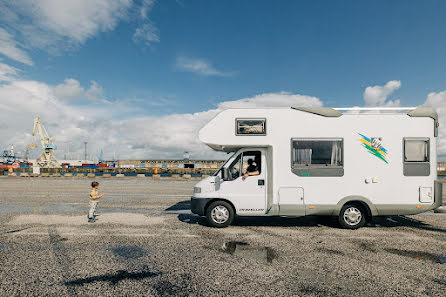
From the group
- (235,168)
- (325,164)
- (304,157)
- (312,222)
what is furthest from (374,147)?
(235,168)

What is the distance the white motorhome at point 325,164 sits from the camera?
22.9ft

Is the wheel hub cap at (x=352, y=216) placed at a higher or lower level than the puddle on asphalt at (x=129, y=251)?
higher

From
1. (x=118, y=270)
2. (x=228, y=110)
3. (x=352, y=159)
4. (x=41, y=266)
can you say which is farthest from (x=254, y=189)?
(x=41, y=266)

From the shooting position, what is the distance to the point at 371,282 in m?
3.98

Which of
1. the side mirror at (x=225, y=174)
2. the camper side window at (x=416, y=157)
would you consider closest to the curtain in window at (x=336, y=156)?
the camper side window at (x=416, y=157)

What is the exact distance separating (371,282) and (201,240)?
11.3 ft

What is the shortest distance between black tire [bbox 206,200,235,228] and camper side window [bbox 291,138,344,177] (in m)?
2.06

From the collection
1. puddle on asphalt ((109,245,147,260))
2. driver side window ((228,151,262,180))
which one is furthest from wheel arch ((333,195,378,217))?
puddle on asphalt ((109,245,147,260))

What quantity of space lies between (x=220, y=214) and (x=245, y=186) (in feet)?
3.44

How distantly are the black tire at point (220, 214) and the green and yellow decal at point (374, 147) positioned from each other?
13.2ft

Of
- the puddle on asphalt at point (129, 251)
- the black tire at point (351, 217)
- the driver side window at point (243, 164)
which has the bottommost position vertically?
the puddle on asphalt at point (129, 251)

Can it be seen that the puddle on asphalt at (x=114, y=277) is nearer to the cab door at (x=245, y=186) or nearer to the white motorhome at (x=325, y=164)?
the white motorhome at (x=325, y=164)

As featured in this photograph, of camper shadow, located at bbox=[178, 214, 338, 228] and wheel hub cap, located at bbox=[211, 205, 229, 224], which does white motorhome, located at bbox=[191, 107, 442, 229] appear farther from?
camper shadow, located at bbox=[178, 214, 338, 228]

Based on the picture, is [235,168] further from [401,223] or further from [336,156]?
[401,223]
